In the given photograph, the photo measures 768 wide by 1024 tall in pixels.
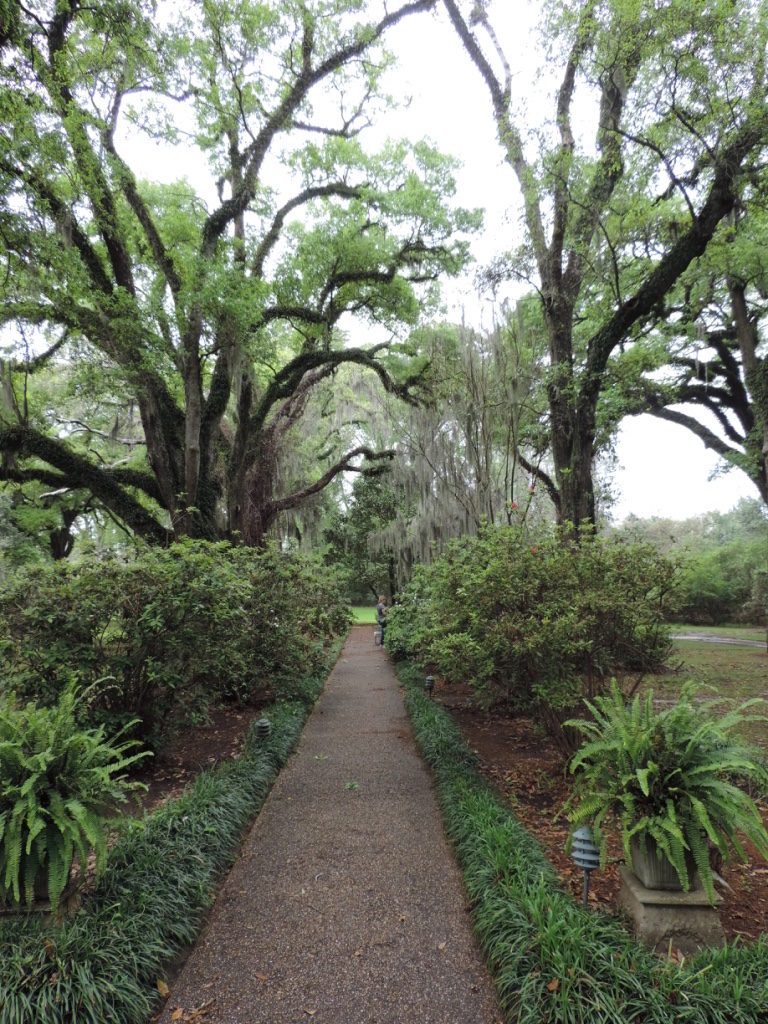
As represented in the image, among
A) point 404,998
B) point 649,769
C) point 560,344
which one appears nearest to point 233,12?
point 560,344

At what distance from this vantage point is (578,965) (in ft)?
6.53

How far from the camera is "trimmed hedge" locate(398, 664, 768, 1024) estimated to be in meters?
1.83

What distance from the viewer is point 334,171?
10609 millimetres

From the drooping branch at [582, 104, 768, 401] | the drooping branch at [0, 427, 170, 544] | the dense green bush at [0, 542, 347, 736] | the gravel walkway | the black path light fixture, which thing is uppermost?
the drooping branch at [582, 104, 768, 401]

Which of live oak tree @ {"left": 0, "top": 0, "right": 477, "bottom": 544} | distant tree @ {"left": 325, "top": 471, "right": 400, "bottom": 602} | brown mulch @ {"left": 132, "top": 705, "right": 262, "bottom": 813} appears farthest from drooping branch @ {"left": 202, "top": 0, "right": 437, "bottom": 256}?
distant tree @ {"left": 325, "top": 471, "right": 400, "bottom": 602}

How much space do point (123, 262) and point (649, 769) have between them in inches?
385

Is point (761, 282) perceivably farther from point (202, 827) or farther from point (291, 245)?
point (202, 827)

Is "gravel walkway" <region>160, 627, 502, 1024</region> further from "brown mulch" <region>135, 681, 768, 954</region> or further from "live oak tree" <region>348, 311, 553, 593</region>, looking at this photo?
"live oak tree" <region>348, 311, 553, 593</region>

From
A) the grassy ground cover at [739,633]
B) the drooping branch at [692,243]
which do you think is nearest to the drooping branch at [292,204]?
the drooping branch at [692,243]

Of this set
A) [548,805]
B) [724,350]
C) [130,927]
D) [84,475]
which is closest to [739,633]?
[724,350]

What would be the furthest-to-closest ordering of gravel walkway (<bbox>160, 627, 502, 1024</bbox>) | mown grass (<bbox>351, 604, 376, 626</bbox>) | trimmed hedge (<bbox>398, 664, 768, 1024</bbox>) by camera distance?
mown grass (<bbox>351, 604, 376, 626</bbox>) → gravel walkway (<bbox>160, 627, 502, 1024</bbox>) → trimmed hedge (<bbox>398, 664, 768, 1024</bbox>)

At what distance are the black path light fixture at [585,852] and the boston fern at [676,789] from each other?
0.07 meters

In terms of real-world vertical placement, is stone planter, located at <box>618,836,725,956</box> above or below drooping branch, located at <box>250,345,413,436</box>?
below

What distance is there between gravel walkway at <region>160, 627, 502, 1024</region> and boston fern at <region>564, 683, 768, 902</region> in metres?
0.93
